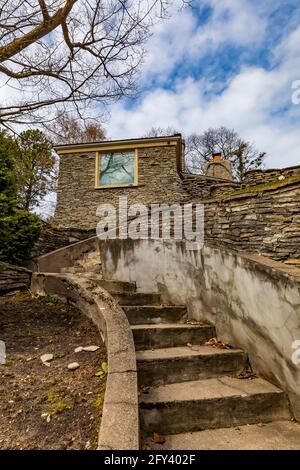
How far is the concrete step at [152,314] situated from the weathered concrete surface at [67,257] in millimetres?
2752

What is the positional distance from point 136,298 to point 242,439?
1890mm

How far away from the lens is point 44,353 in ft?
7.77

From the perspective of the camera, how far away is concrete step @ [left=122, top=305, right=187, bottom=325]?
2.92 metres

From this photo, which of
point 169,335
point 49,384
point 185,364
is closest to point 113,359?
point 49,384

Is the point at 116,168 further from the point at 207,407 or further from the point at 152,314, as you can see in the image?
the point at 207,407

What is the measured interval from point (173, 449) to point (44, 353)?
4.33 ft

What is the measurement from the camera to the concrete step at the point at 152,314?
2.92 meters

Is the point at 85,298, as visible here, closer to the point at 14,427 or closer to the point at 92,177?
the point at 14,427

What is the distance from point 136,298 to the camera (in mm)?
3359

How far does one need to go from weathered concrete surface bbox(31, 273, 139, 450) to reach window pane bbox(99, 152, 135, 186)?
792 cm

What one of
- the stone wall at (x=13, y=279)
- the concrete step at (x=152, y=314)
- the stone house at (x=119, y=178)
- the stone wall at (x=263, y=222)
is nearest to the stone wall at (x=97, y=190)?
the stone house at (x=119, y=178)

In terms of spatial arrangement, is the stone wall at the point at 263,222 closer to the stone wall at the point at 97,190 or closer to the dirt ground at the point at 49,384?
the dirt ground at the point at 49,384

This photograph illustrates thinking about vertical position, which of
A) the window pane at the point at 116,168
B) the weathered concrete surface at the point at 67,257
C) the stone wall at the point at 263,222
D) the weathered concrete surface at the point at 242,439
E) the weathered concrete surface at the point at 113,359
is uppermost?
the window pane at the point at 116,168
